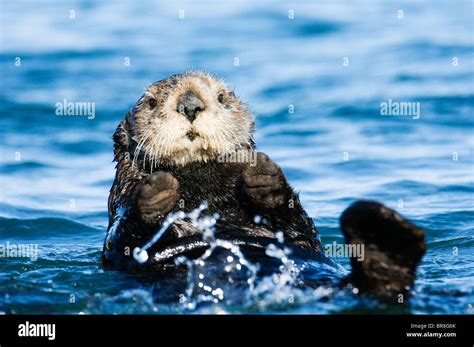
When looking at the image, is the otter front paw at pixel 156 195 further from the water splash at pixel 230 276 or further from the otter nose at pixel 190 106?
the otter nose at pixel 190 106

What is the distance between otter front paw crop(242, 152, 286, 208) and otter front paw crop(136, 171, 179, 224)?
50cm

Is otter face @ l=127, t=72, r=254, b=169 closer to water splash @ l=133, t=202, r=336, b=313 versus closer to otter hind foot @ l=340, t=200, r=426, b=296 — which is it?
water splash @ l=133, t=202, r=336, b=313

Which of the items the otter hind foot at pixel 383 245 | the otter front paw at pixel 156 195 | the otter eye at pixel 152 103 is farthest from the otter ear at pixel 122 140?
the otter hind foot at pixel 383 245

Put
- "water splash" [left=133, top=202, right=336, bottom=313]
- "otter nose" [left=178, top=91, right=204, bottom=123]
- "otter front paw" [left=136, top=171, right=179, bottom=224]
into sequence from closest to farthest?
"water splash" [left=133, top=202, right=336, bottom=313]
"otter front paw" [left=136, top=171, right=179, bottom=224]
"otter nose" [left=178, top=91, right=204, bottom=123]

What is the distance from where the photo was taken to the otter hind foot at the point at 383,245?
491 centimetres

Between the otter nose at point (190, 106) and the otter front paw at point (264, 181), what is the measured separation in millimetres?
517

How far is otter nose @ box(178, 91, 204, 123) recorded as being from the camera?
5.97m

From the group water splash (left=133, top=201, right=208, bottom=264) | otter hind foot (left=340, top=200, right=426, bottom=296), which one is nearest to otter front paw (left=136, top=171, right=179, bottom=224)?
water splash (left=133, top=201, right=208, bottom=264)

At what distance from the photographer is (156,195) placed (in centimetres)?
554

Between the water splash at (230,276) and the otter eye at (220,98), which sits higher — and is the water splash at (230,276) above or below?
below

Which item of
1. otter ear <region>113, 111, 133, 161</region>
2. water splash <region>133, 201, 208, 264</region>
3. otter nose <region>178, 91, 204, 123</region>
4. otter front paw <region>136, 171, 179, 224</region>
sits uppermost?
otter nose <region>178, 91, 204, 123</region>

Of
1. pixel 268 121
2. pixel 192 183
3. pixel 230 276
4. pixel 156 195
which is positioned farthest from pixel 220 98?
pixel 268 121

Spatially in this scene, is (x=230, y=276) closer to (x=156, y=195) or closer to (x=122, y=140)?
(x=156, y=195)

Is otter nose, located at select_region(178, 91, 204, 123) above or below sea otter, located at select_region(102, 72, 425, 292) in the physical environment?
above
